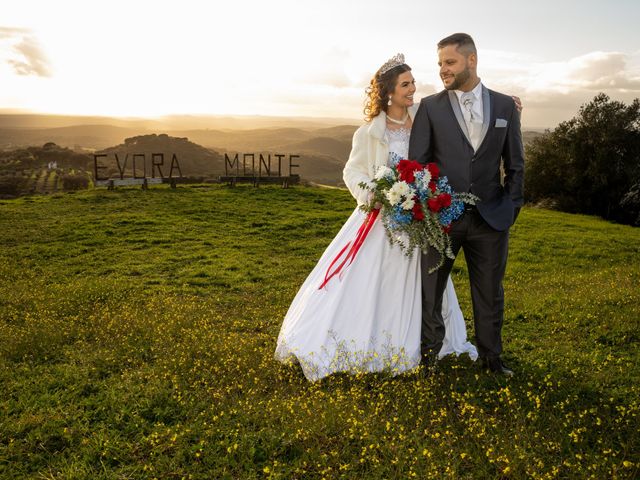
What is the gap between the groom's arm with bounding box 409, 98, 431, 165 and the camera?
6.19 meters

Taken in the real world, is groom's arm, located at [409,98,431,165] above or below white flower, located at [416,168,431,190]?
above

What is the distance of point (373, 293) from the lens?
6895mm

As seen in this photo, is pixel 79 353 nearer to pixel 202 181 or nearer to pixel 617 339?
pixel 617 339

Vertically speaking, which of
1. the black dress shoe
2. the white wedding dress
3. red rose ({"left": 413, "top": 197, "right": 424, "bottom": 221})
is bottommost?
the black dress shoe

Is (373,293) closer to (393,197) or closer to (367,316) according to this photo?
(367,316)

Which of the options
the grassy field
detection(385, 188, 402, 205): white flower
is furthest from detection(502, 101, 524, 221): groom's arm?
the grassy field

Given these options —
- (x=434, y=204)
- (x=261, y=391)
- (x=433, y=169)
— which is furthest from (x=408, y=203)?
(x=261, y=391)

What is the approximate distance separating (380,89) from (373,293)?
9.22ft

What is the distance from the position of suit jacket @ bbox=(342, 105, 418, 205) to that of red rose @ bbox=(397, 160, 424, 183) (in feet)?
3.02

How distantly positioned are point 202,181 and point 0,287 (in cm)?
2418

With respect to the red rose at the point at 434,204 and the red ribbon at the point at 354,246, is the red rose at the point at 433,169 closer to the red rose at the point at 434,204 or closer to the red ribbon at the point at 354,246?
the red rose at the point at 434,204

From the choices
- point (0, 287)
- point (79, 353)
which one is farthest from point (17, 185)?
point (79, 353)

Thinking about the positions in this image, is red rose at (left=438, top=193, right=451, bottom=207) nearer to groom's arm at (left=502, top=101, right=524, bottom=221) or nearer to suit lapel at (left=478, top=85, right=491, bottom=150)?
suit lapel at (left=478, top=85, right=491, bottom=150)

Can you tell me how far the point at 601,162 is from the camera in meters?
36.0
